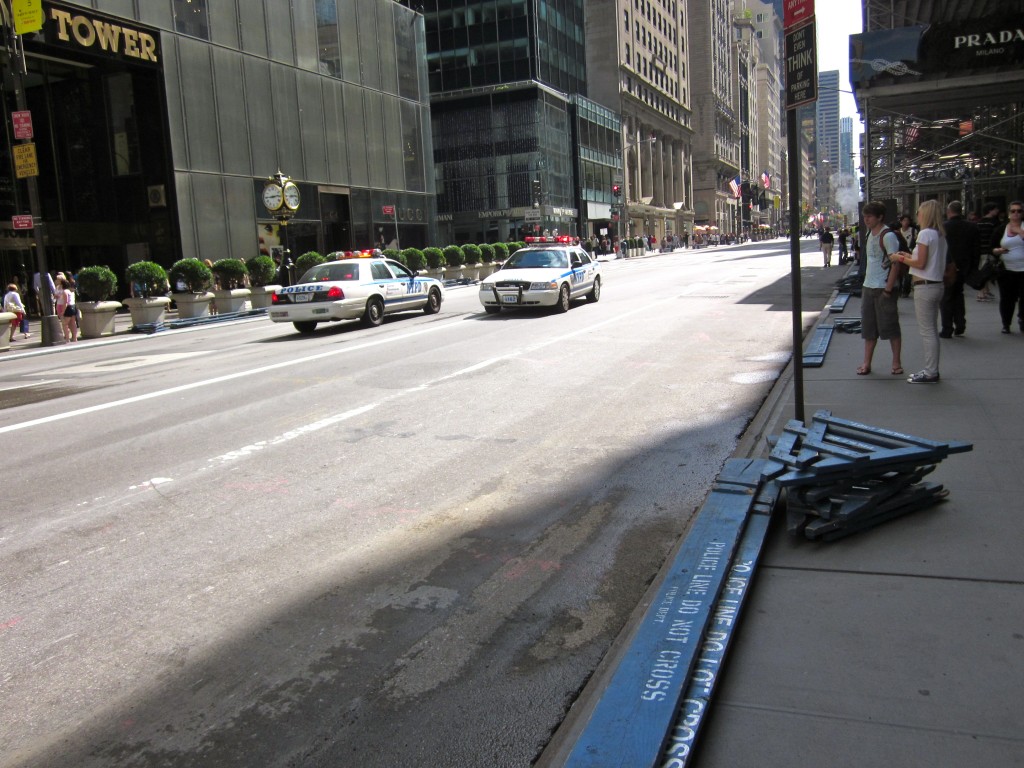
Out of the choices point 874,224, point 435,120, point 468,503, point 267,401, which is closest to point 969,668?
point 468,503

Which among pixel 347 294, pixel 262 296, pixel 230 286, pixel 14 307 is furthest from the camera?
pixel 262 296

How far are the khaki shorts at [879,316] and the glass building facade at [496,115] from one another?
58.9m

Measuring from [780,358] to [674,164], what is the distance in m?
112

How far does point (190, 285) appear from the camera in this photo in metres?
23.2

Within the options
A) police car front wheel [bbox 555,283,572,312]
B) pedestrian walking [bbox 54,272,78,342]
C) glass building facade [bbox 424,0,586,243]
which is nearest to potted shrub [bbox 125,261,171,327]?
pedestrian walking [bbox 54,272,78,342]

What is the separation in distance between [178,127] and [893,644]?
101ft

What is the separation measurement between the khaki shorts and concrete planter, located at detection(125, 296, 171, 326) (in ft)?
59.7

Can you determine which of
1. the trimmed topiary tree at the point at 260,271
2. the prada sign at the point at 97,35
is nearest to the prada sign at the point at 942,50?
the trimmed topiary tree at the point at 260,271

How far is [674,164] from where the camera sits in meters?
117

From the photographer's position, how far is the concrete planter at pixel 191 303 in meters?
23.1

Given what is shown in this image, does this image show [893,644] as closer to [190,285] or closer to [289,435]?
[289,435]

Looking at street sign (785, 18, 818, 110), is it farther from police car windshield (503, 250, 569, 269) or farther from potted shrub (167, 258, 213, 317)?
potted shrub (167, 258, 213, 317)

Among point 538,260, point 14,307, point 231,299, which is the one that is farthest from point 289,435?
point 231,299

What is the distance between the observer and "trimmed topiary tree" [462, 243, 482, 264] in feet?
126
